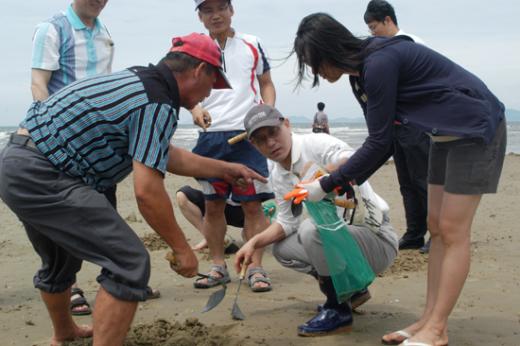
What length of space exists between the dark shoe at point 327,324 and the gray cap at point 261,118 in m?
1.11

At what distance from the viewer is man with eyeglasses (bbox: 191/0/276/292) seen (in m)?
5.00

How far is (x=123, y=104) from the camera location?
301 cm

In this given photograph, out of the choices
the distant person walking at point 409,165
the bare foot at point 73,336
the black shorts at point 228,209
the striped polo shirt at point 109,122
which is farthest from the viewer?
Result: the black shorts at point 228,209

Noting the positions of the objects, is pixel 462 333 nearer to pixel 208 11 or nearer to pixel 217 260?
pixel 217 260

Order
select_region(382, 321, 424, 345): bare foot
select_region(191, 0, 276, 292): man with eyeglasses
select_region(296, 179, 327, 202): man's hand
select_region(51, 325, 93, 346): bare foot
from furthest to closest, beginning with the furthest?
1. select_region(191, 0, 276, 292): man with eyeglasses
2. select_region(51, 325, 93, 346): bare foot
3. select_region(382, 321, 424, 345): bare foot
4. select_region(296, 179, 327, 202): man's hand

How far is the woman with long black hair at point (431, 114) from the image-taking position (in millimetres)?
3240

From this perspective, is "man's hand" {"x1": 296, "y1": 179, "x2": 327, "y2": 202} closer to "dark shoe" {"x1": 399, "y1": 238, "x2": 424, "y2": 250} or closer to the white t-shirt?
the white t-shirt

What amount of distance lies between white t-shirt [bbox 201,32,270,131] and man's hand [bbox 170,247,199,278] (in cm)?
194

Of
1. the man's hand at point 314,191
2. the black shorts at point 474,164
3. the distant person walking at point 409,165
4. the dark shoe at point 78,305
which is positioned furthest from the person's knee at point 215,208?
the black shorts at point 474,164

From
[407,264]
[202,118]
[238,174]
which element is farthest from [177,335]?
[407,264]

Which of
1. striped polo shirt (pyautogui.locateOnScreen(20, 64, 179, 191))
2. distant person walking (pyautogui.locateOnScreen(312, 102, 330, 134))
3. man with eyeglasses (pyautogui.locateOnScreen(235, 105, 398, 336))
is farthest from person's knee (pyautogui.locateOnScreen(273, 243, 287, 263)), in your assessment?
distant person walking (pyautogui.locateOnScreen(312, 102, 330, 134))

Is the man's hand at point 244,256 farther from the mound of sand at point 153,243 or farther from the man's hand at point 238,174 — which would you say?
the mound of sand at point 153,243

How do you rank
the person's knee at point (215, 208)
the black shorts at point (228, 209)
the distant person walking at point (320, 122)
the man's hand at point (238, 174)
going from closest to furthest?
the man's hand at point (238, 174) < the person's knee at point (215, 208) < the black shorts at point (228, 209) < the distant person walking at point (320, 122)

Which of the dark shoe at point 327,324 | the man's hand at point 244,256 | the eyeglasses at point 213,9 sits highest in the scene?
the eyeglasses at point 213,9
